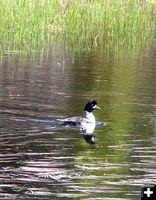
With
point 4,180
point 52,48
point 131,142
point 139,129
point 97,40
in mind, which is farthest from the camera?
point 97,40

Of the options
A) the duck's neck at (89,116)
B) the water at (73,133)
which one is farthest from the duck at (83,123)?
the water at (73,133)

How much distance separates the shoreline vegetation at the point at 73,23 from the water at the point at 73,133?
7.11ft

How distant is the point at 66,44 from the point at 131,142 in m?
14.5

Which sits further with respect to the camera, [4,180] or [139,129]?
[139,129]

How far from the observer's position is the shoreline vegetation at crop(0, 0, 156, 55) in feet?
77.9

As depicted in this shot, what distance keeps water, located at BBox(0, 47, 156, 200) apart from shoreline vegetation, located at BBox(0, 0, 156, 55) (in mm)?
2168

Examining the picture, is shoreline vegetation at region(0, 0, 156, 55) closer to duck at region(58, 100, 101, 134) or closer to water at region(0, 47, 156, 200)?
water at region(0, 47, 156, 200)

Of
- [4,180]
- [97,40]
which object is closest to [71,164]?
[4,180]

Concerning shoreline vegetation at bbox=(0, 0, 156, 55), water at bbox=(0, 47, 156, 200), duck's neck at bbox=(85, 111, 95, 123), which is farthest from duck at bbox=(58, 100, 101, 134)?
shoreline vegetation at bbox=(0, 0, 156, 55)

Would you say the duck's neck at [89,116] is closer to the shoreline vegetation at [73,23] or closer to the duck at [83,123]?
the duck at [83,123]

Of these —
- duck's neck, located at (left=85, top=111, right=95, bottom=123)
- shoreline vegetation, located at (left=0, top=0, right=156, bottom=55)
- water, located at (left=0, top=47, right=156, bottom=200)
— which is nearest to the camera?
water, located at (left=0, top=47, right=156, bottom=200)

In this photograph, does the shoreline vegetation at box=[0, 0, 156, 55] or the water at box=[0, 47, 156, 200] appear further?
the shoreline vegetation at box=[0, 0, 156, 55]

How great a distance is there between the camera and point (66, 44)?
25.8 m

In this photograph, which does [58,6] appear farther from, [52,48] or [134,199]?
[134,199]
